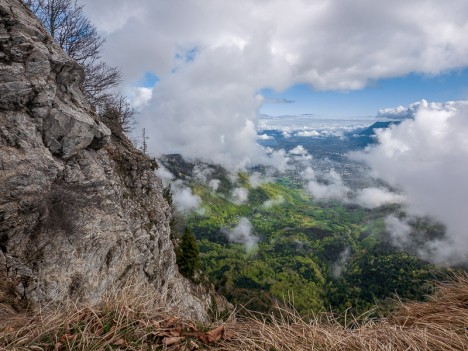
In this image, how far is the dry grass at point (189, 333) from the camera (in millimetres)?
3091

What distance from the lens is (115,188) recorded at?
60.2 ft

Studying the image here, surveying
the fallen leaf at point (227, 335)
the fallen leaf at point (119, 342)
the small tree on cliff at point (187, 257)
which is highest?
the fallen leaf at point (119, 342)

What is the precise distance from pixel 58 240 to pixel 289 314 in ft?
39.6

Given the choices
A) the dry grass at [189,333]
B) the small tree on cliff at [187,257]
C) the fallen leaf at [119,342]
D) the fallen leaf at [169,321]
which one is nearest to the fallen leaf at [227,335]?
the dry grass at [189,333]

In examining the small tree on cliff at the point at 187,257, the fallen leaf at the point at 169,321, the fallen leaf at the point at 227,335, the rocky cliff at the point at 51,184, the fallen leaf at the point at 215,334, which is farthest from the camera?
the small tree on cliff at the point at 187,257

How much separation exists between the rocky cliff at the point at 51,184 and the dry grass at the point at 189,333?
4.49 m

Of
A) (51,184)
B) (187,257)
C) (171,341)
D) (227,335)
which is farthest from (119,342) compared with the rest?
(187,257)

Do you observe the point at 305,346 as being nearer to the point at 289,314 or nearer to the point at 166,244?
the point at 289,314

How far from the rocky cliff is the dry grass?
14.7ft

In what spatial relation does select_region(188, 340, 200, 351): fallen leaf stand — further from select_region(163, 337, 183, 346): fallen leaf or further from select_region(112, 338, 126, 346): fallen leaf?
select_region(112, 338, 126, 346): fallen leaf

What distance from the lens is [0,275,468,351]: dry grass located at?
10.1ft

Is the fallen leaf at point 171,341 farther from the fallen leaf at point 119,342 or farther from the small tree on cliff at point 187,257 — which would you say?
the small tree on cliff at point 187,257

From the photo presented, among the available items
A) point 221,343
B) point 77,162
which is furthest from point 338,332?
point 77,162

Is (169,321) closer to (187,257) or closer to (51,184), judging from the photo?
(51,184)
